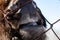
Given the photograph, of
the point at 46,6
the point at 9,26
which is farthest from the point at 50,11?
the point at 9,26

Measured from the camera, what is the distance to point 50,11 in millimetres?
1395

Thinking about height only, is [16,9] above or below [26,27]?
above

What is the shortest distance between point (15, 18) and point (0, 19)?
14cm

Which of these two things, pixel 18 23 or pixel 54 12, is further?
pixel 54 12

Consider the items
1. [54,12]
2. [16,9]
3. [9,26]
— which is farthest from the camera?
[54,12]

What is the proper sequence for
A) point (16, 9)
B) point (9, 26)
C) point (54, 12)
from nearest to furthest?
point (16, 9), point (9, 26), point (54, 12)

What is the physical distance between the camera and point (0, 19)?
3.86 feet

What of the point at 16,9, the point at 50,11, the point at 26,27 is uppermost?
the point at 16,9

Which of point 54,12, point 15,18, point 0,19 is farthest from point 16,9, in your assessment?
point 54,12

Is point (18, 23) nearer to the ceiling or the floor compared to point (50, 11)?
nearer to the ceiling

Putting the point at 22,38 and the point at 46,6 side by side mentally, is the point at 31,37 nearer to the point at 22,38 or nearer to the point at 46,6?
the point at 22,38

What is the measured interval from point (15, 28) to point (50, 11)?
37 cm

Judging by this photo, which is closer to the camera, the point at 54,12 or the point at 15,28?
the point at 15,28

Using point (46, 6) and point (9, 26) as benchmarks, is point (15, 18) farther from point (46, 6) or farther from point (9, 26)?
point (46, 6)
